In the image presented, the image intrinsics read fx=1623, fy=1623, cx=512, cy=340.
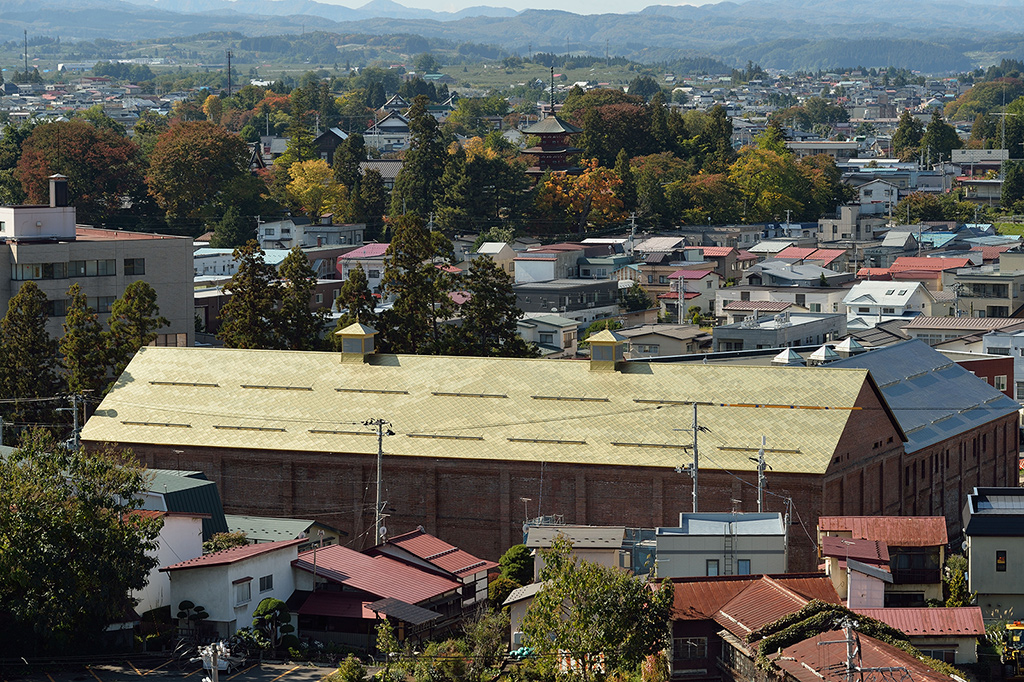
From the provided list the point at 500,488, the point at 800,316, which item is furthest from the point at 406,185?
the point at 500,488

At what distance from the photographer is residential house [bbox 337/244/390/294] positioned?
10544 cm

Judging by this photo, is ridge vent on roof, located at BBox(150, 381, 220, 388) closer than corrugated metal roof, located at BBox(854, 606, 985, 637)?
No

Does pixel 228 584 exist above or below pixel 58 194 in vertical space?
below

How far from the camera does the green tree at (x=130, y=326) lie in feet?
179

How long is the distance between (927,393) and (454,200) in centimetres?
6467

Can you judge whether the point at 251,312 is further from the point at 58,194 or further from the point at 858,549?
the point at 858,549

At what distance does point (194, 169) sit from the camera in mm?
112875

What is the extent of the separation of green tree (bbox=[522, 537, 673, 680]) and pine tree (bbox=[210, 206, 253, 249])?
81984 mm

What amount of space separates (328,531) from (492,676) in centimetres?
1216

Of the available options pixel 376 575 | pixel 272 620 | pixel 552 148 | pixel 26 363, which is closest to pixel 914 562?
pixel 376 575

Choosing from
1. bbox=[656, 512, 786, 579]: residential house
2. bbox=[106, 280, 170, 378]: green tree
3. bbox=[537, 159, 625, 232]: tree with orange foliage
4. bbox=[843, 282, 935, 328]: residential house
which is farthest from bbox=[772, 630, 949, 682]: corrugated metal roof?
bbox=[537, 159, 625, 232]: tree with orange foliage

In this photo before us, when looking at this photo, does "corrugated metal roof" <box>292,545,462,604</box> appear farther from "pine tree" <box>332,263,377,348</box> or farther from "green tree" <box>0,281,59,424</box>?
"pine tree" <box>332,263,377,348</box>

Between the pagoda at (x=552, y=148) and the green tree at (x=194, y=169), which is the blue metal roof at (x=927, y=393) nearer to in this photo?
the green tree at (x=194, y=169)

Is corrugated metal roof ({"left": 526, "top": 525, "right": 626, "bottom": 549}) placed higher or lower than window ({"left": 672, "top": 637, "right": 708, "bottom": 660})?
higher
